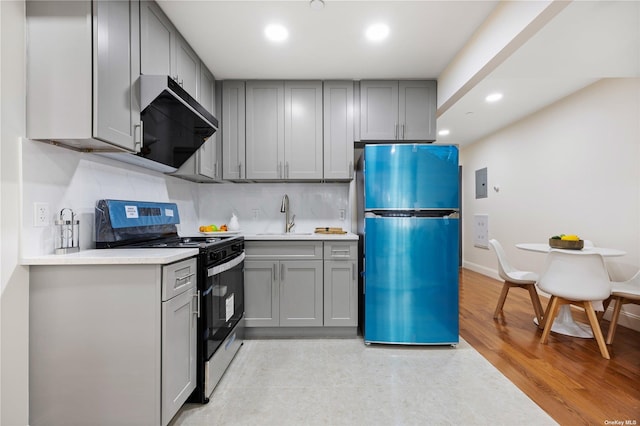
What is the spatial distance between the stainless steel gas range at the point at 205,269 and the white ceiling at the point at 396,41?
1.47m

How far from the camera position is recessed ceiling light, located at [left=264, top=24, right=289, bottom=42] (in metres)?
2.19

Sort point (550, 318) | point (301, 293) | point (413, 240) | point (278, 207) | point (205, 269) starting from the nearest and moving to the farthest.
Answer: point (205, 269), point (413, 240), point (550, 318), point (301, 293), point (278, 207)

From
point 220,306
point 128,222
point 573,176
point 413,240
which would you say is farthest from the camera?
point 573,176

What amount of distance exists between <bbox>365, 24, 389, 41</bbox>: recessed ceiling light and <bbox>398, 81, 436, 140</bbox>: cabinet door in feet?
2.71

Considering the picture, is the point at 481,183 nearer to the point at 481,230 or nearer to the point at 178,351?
the point at 481,230

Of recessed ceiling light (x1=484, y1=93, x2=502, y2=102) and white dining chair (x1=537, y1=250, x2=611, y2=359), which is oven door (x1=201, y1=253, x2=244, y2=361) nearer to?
white dining chair (x1=537, y1=250, x2=611, y2=359)

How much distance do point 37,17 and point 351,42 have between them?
1.96 metres

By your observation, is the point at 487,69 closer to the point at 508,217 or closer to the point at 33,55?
the point at 33,55

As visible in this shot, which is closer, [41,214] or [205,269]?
[41,214]

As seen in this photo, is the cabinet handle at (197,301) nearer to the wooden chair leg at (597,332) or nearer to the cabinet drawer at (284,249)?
the cabinet drawer at (284,249)

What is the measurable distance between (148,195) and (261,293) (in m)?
1.30

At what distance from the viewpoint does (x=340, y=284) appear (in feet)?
8.82

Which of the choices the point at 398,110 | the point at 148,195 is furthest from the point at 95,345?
the point at 398,110

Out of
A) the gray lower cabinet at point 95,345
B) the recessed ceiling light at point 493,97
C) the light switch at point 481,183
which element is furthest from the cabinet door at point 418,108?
the light switch at point 481,183
